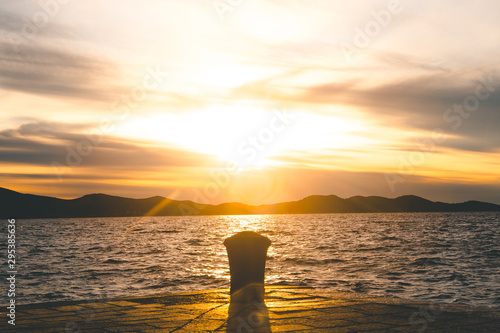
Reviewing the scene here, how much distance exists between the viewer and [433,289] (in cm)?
1875

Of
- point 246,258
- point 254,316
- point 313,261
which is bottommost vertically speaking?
point 313,261

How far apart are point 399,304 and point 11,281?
1902cm

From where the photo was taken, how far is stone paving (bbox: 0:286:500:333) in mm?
5938

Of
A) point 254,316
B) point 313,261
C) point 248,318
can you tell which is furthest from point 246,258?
point 313,261

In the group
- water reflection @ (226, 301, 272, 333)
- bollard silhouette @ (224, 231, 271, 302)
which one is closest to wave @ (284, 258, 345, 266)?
bollard silhouette @ (224, 231, 271, 302)

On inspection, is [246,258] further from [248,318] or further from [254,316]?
[248,318]

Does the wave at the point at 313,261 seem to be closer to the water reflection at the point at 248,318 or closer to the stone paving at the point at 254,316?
the stone paving at the point at 254,316

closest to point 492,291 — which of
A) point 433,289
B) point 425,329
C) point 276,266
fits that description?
point 433,289

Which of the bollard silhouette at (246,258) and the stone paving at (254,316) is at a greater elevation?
the bollard silhouette at (246,258)

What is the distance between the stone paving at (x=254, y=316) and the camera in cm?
594

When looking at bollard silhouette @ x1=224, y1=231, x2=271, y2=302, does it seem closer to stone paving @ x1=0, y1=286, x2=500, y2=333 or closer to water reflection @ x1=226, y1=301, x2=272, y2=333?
stone paving @ x1=0, y1=286, x2=500, y2=333

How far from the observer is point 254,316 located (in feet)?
21.8

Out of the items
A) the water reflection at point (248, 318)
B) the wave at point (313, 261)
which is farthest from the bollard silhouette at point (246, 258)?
the wave at point (313, 261)

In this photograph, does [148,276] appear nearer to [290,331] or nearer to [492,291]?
[492,291]
